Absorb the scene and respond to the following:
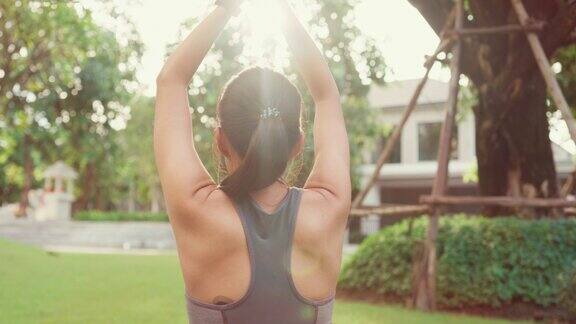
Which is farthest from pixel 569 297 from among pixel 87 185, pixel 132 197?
pixel 132 197

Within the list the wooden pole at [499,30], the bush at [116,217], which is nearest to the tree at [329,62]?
the wooden pole at [499,30]

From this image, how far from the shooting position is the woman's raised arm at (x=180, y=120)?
1.85 meters

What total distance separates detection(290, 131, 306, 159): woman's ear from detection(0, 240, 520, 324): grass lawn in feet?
19.4

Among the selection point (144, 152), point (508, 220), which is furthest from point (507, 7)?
point (144, 152)

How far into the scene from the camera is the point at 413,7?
10664 mm

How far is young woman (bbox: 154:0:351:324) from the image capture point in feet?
6.04

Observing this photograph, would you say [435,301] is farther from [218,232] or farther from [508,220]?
[218,232]

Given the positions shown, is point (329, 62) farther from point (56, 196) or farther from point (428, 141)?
point (56, 196)

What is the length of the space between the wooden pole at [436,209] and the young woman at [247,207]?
738 centimetres

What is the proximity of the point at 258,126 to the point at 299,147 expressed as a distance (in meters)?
0.18

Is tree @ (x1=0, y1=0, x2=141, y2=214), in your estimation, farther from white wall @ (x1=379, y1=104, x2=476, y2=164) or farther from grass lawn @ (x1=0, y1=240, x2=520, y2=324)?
white wall @ (x1=379, y1=104, x2=476, y2=164)

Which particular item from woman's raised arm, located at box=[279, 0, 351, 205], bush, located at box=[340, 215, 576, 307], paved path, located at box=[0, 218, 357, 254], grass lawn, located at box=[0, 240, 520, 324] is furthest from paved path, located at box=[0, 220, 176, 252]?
woman's raised arm, located at box=[279, 0, 351, 205]

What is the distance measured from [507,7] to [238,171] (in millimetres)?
9005

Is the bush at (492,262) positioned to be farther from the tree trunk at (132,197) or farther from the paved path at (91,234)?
the tree trunk at (132,197)
